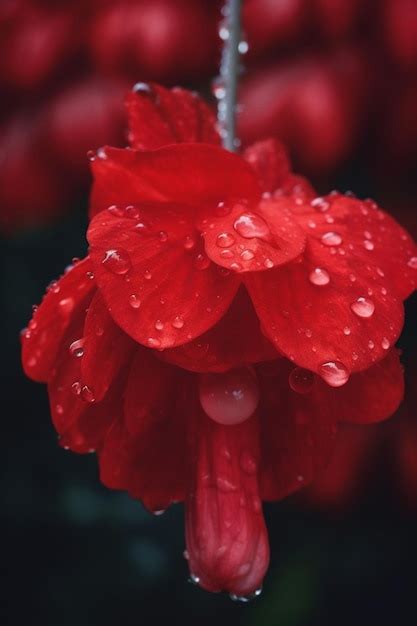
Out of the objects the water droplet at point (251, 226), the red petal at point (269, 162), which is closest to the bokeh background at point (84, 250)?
the red petal at point (269, 162)

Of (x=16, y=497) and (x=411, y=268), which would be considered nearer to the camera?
(x=411, y=268)

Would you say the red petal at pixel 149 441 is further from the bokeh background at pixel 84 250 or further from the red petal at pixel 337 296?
the bokeh background at pixel 84 250

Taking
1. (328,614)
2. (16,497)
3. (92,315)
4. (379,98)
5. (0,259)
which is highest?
(92,315)

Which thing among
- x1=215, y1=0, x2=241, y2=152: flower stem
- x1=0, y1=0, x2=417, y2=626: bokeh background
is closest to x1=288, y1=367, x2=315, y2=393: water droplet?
x1=215, y1=0, x2=241, y2=152: flower stem

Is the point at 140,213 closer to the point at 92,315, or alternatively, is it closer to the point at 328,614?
the point at 92,315

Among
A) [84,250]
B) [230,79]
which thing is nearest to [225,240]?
[230,79]

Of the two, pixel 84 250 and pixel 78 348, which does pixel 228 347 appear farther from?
pixel 84 250

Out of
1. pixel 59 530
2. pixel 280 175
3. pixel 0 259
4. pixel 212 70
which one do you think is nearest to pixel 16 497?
pixel 59 530
